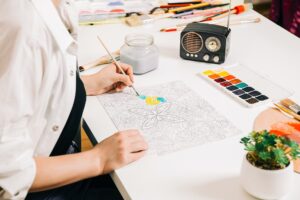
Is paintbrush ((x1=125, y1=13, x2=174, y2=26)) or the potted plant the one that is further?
paintbrush ((x1=125, y1=13, x2=174, y2=26))

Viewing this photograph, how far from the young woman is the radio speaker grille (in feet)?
1.39

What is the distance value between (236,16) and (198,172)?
0.96m

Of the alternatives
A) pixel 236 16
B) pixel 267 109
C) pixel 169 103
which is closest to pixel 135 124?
pixel 169 103

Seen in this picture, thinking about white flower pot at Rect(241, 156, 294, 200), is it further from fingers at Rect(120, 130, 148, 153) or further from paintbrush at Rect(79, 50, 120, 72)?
paintbrush at Rect(79, 50, 120, 72)

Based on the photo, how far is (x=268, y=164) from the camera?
840 mm

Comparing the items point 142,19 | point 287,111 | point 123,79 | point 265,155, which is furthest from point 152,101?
point 142,19

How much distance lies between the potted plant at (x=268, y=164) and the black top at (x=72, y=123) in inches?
16.3

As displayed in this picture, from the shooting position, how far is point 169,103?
3.92ft

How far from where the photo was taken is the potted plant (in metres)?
0.82

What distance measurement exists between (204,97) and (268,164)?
0.41 meters

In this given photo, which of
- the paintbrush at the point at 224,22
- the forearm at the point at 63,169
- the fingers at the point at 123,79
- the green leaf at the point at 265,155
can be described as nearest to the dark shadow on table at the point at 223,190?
the green leaf at the point at 265,155

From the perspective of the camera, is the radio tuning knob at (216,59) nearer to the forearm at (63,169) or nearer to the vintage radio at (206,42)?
the vintage radio at (206,42)

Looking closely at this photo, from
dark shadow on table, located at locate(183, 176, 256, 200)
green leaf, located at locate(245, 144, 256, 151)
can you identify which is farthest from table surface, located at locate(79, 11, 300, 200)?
green leaf, located at locate(245, 144, 256, 151)

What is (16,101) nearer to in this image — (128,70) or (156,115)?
(156,115)
